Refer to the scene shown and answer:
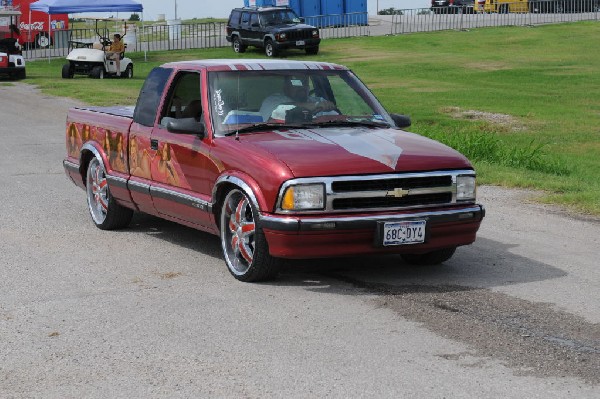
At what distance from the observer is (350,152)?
27.7 ft

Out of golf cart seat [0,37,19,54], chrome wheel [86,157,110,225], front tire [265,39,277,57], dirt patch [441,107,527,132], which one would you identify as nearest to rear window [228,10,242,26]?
front tire [265,39,277,57]

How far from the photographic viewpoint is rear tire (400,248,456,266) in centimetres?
913

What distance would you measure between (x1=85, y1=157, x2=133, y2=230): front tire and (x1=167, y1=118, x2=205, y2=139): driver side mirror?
5.78 ft

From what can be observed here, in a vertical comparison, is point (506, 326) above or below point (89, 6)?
below

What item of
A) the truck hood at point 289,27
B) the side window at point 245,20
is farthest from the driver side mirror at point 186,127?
the side window at point 245,20

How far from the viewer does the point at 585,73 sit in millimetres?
33500

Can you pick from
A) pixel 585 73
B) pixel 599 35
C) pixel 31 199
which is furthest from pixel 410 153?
pixel 599 35

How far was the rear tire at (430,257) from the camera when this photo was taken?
9.13 metres

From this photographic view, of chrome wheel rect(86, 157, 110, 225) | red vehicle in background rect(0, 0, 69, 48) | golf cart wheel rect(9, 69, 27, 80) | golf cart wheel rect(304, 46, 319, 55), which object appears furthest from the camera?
red vehicle in background rect(0, 0, 69, 48)

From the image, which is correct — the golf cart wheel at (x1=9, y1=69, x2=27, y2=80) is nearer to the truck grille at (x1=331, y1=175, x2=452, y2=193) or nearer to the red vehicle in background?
the red vehicle in background

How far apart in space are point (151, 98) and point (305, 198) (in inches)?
103

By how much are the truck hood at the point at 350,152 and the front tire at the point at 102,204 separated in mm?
2222

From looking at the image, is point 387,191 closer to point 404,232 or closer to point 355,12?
point 404,232

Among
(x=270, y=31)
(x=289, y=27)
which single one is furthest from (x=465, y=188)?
(x=289, y=27)
